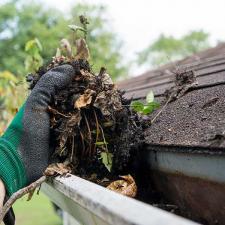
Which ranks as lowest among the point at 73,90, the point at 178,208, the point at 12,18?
the point at 178,208

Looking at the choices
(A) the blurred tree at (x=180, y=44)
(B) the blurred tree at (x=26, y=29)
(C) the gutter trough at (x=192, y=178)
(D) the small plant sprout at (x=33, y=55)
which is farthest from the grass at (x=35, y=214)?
(A) the blurred tree at (x=180, y=44)

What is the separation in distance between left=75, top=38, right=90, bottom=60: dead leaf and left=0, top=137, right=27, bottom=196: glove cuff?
0.48 meters

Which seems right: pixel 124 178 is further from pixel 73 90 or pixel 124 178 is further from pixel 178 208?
pixel 73 90

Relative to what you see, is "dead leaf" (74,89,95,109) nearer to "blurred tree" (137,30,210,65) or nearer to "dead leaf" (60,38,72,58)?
"dead leaf" (60,38,72,58)

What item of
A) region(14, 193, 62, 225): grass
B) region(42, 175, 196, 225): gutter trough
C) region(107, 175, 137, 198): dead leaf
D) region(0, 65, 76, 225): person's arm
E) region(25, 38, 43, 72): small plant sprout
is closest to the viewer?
region(42, 175, 196, 225): gutter trough

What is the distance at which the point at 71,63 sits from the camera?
60.1 inches

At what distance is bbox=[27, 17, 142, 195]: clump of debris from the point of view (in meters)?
1.39

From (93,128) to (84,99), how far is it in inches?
4.2


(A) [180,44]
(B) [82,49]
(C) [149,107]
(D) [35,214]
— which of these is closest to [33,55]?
(B) [82,49]

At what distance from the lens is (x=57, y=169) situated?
1.40 meters

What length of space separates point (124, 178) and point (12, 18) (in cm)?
2599

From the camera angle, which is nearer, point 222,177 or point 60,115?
point 222,177

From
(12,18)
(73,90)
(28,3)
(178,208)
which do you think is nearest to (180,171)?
(178,208)

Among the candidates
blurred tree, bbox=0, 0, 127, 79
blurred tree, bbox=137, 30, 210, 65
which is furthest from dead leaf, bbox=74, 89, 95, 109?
blurred tree, bbox=137, 30, 210, 65
